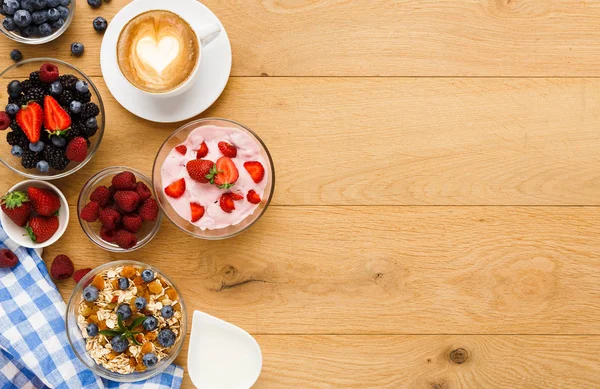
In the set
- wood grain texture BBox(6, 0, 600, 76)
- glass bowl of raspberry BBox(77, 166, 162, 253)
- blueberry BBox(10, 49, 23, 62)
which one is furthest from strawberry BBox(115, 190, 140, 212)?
blueberry BBox(10, 49, 23, 62)

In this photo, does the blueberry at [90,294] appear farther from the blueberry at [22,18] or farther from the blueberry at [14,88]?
the blueberry at [22,18]

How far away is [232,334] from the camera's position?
143 centimetres

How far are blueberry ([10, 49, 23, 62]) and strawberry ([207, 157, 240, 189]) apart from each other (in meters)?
0.56

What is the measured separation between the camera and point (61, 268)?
1.39 m

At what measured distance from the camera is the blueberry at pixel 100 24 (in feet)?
4.55

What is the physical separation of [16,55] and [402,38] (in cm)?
95

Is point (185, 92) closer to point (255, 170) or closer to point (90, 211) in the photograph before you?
point (255, 170)

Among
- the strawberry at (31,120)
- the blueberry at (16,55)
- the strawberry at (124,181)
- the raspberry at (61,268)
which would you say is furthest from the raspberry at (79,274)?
the blueberry at (16,55)

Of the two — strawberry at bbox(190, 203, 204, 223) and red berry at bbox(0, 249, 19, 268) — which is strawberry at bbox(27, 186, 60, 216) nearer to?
red berry at bbox(0, 249, 19, 268)

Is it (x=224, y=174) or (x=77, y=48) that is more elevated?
(x=77, y=48)

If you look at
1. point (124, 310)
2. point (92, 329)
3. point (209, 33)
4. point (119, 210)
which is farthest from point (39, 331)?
point (209, 33)

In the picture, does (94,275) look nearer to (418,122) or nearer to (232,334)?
(232,334)

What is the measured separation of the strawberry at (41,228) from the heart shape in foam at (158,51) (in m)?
0.44

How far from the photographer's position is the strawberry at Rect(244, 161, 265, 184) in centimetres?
137
